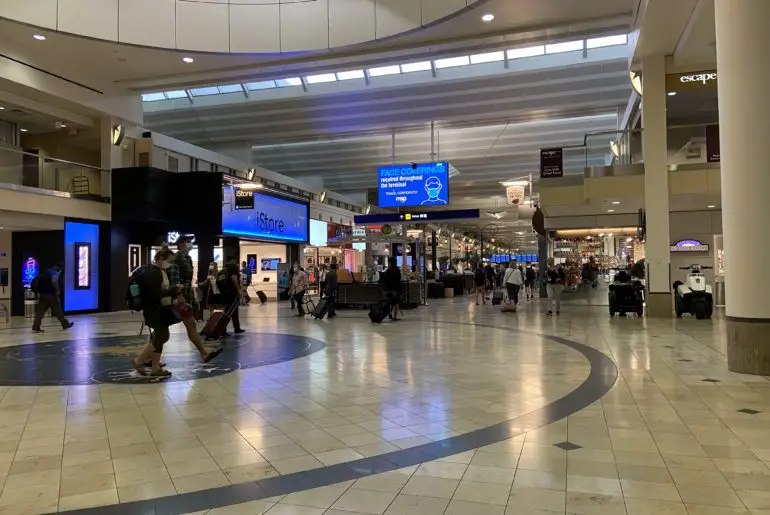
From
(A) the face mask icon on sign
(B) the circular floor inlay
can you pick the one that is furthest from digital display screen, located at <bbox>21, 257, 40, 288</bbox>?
(A) the face mask icon on sign

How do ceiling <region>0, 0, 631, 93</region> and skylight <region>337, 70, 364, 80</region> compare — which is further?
skylight <region>337, 70, 364, 80</region>

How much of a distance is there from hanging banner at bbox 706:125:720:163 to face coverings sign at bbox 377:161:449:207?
7.48m

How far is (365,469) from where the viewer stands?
144 inches

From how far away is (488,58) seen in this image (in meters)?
16.7

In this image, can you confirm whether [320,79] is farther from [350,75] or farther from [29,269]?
[29,269]

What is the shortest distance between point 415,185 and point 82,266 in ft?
34.9

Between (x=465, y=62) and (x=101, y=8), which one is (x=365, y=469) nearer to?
(x=101, y=8)

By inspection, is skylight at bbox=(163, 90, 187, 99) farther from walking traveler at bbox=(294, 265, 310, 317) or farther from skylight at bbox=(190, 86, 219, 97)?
walking traveler at bbox=(294, 265, 310, 317)

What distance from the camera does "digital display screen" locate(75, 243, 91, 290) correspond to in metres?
16.8

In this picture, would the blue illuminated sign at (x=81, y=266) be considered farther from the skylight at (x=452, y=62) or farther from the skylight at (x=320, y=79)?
the skylight at (x=452, y=62)

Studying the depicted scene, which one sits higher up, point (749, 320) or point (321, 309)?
point (749, 320)

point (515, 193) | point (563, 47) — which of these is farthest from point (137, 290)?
point (515, 193)

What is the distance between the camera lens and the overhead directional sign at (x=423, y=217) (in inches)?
712


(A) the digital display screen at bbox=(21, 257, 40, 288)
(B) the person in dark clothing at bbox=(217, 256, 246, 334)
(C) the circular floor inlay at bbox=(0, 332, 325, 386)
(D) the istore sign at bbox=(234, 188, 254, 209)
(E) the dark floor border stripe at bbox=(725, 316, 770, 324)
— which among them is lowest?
(C) the circular floor inlay at bbox=(0, 332, 325, 386)
